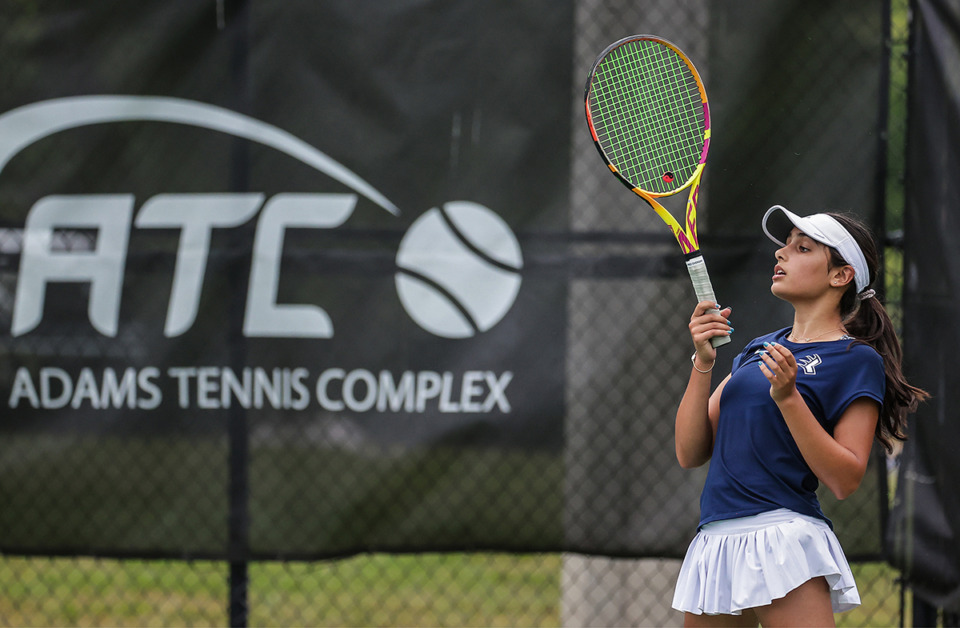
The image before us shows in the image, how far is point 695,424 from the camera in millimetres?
2164

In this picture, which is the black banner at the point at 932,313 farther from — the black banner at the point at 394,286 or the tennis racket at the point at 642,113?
the tennis racket at the point at 642,113

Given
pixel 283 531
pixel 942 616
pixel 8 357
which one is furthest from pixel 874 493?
pixel 8 357

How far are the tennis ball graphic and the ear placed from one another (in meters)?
1.37

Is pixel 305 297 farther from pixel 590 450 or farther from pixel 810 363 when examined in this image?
pixel 810 363

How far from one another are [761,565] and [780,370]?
445 mm

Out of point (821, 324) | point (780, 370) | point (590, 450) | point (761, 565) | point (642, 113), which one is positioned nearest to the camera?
point (780, 370)

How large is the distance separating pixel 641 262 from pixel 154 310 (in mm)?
1747

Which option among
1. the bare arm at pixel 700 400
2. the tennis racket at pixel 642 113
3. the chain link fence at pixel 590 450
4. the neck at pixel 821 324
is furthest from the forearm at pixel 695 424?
the chain link fence at pixel 590 450

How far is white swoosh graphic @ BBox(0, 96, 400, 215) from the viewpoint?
330cm

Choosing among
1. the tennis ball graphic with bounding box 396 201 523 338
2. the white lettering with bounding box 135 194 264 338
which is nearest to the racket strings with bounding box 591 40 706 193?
the tennis ball graphic with bounding box 396 201 523 338

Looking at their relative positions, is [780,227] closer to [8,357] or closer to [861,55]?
[861,55]

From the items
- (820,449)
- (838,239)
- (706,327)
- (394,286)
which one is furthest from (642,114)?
(820,449)

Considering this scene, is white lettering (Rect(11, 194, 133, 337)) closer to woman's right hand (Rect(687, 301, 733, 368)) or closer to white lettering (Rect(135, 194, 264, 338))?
white lettering (Rect(135, 194, 264, 338))

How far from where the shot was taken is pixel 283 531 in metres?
3.31
